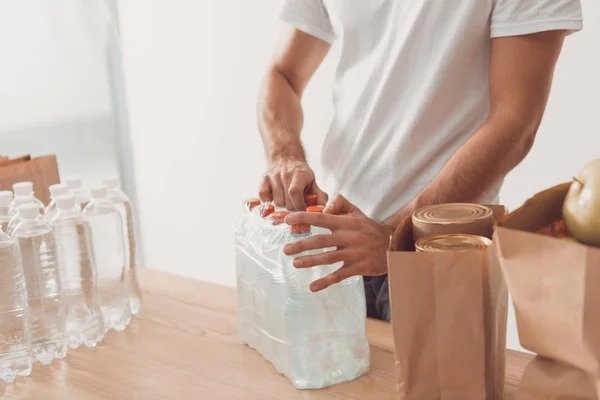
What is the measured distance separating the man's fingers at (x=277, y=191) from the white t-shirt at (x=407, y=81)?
1.16ft

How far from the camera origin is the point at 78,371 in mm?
1321

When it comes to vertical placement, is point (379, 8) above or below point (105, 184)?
above

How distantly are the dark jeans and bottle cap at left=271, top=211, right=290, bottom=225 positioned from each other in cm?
49

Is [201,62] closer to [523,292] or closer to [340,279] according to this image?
[340,279]

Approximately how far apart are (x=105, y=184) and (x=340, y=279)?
0.62 metres

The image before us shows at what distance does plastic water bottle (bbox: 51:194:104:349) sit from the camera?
4.68 feet

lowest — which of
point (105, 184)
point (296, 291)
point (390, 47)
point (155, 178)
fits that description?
point (155, 178)

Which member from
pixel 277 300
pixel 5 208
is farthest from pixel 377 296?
pixel 5 208

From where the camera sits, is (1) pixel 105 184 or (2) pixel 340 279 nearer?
(2) pixel 340 279

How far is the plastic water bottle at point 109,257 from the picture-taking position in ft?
4.97

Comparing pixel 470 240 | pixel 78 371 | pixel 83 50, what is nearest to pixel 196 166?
pixel 83 50

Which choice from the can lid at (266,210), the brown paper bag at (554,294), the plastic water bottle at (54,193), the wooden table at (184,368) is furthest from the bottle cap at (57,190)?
the brown paper bag at (554,294)

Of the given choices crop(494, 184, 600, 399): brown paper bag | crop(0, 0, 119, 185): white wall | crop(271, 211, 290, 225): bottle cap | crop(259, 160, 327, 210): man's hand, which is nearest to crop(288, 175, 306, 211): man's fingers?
crop(259, 160, 327, 210): man's hand

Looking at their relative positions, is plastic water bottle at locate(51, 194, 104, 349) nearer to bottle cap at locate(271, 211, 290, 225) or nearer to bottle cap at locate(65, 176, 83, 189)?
bottle cap at locate(65, 176, 83, 189)
